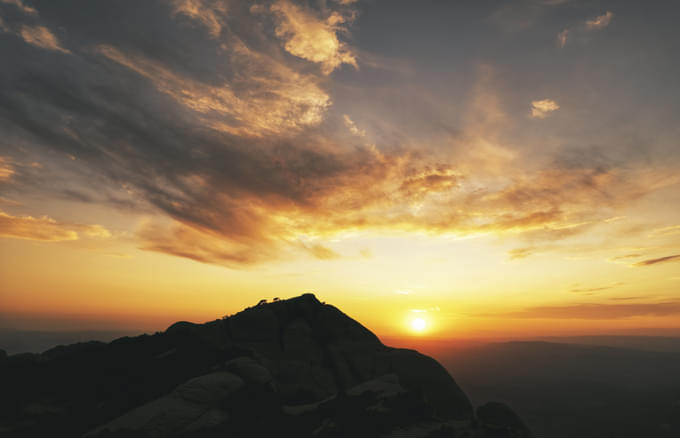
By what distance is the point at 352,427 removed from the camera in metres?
19.3

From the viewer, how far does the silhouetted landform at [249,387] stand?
19.6m

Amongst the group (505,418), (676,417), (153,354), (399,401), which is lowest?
(676,417)

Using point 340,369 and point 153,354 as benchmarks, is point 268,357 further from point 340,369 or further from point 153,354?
point 153,354

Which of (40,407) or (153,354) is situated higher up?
(153,354)

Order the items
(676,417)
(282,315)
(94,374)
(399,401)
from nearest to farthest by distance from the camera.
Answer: (399,401), (94,374), (282,315), (676,417)

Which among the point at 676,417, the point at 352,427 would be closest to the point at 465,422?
the point at 352,427

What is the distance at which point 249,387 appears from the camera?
78.3ft

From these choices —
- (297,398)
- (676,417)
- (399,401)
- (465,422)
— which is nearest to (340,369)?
(297,398)

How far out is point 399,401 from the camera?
67.7 feet

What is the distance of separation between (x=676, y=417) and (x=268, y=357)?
27014 centimetres

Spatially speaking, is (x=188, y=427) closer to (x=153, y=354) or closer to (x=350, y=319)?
(x=153, y=354)

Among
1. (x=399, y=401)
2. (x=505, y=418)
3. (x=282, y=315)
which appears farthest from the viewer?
(x=282, y=315)

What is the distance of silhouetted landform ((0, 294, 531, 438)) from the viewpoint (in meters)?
19.6

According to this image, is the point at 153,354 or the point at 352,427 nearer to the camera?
the point at 352,427
